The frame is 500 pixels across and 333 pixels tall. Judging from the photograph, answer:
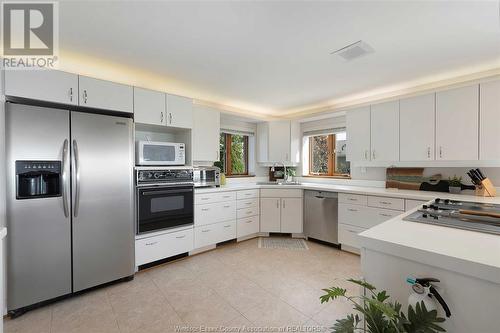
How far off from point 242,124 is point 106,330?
359 centimetres

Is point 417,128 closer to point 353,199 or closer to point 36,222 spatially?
point 353,199

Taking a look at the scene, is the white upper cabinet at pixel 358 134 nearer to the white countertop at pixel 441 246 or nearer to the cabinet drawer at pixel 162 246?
the white countertop at pixel 441 246

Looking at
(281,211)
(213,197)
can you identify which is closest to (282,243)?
(281,211)

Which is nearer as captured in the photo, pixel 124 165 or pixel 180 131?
pixel 124 165

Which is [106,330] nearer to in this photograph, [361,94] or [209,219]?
[209,219]

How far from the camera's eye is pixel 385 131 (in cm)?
313

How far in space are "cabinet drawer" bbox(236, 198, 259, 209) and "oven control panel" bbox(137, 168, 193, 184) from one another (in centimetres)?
91

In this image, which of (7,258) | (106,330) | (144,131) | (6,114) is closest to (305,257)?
(106,330)

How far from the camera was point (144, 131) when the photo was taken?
3.15 metres

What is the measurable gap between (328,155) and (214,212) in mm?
2380

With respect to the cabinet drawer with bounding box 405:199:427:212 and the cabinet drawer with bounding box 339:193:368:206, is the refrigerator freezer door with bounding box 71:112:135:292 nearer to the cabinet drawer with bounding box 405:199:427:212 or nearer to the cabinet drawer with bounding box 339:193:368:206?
the cabinet drawer with bounding box 339:193:368:206

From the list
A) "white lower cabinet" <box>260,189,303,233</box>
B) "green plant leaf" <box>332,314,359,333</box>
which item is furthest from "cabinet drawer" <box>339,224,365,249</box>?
"green plant leaf" <box>332,314,359,333</box>

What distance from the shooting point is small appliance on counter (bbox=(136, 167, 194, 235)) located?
2.60 m

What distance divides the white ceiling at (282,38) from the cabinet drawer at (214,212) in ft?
5.49
